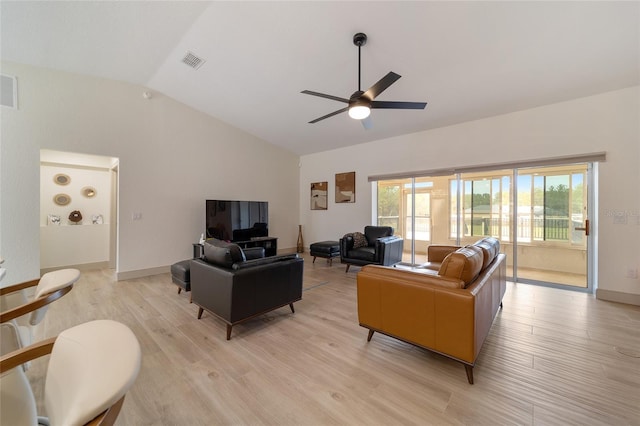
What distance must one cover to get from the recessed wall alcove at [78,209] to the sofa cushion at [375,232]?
5.23 metres

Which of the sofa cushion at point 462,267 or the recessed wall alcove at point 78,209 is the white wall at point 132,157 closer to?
the recessed wall alcove at point 78,209

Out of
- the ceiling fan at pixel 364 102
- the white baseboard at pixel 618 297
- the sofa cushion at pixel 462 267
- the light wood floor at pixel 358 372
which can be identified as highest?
the ceiling fan at pixel 364 102

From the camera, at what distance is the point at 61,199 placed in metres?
4.79

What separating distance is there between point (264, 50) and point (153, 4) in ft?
4.15

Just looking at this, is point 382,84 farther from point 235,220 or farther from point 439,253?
point 235,220

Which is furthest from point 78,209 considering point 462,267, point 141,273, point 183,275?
point 462,267

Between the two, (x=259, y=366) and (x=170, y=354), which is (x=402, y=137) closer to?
(x=259, y=366)

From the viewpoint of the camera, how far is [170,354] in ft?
6.98

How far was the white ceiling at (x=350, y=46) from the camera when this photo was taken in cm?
251

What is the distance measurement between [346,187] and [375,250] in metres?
2.31

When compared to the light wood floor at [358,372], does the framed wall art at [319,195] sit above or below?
above

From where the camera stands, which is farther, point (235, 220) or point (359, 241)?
point (235, 220)

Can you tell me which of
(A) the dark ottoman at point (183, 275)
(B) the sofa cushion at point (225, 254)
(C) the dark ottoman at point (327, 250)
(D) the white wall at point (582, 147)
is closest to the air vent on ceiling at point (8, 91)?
(A) the dark ottoman at point (183, 275)

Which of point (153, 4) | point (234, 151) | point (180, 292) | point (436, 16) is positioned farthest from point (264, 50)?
point (180, 292)
